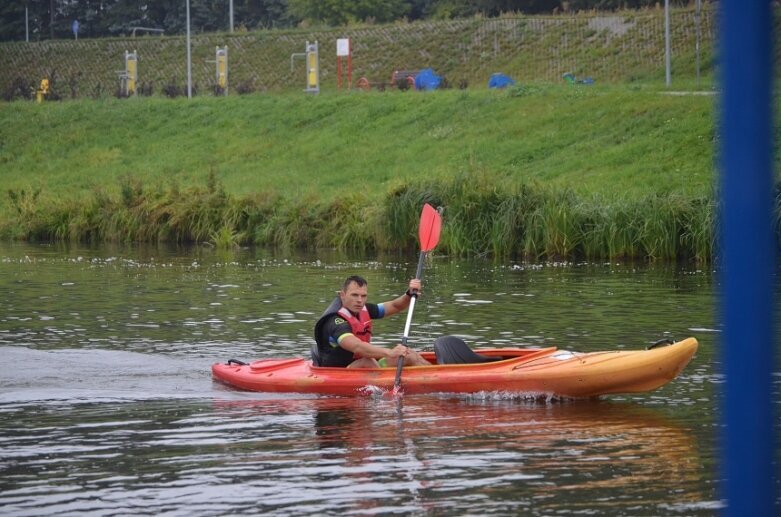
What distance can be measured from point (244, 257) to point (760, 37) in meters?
21.5

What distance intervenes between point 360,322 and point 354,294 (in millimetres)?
268

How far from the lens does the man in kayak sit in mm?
9789

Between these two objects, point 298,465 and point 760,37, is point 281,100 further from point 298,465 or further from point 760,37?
point 760,37

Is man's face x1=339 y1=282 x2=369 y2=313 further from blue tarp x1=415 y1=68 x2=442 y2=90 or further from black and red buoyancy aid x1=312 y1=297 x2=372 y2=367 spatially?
blue tarp x1=415 y1=68 x2=442 y2=90

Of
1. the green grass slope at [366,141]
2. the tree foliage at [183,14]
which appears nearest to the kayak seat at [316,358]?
the green grass slope at [366,141]

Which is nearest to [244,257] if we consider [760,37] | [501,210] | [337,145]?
[501,210]

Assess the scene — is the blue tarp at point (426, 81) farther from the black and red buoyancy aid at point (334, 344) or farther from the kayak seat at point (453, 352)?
the kayak seat at point (453, 352)

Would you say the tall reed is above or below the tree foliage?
below

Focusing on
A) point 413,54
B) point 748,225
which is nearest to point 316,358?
point 748,225

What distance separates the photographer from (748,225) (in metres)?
1.84

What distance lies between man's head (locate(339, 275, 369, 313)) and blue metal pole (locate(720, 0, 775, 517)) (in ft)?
25.9

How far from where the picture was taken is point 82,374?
36.5 ft

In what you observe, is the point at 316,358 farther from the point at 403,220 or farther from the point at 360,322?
the point at 403,220

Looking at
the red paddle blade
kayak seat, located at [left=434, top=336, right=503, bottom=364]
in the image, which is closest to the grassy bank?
the red paddle blade
